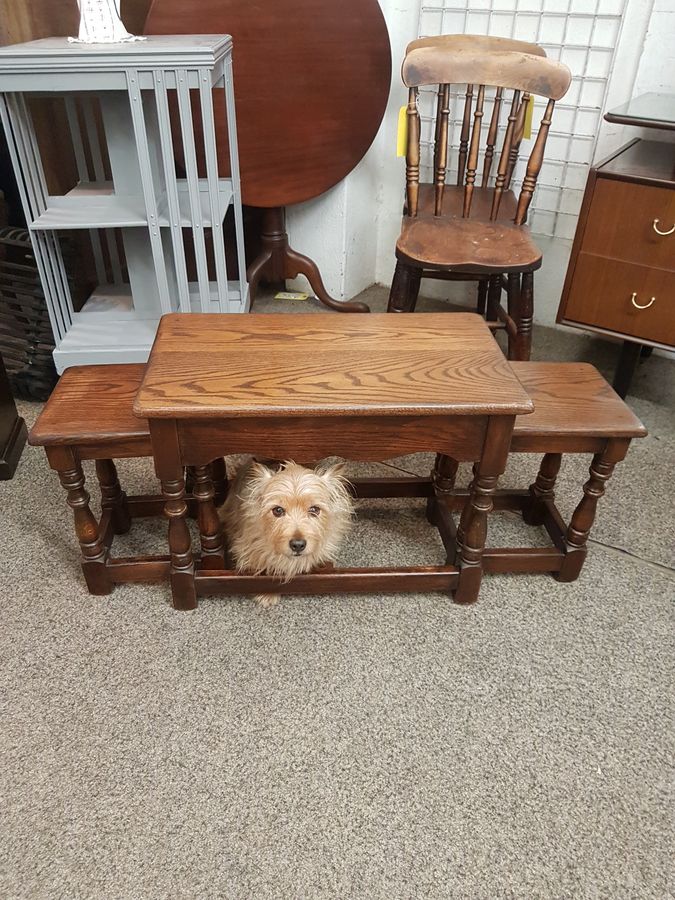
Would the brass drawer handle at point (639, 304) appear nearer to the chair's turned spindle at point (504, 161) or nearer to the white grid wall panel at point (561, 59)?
the chair's turned spindle at point (504, 161)

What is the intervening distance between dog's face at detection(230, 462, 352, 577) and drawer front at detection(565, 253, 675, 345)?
1.02 meters

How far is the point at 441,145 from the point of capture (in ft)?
6.31

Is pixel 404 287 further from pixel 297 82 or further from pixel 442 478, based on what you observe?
pixel 297 82

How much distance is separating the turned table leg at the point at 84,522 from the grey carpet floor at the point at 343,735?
48 mm

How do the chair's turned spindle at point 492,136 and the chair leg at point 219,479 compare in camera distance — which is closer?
the chair leg at point 219,479

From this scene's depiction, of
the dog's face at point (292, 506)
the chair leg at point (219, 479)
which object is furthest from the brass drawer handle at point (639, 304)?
the chair leg at point (219, 479)

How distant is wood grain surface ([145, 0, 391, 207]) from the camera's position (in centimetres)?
209

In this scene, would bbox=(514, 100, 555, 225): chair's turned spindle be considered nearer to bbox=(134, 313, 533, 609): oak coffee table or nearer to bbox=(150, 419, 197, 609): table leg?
bbox=(134, 313, 533, 609): oak coffee table

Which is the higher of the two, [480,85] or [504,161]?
[480,85]

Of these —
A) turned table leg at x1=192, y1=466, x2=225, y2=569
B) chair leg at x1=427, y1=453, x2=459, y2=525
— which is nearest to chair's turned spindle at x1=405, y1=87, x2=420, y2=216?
chair leg at x1=427, y1=453, x2=459, y2=525

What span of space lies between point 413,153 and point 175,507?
1.21 m

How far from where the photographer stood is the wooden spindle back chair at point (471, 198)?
6.04 feet

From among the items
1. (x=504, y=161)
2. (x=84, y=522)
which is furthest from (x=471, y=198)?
(x=84, y=522)

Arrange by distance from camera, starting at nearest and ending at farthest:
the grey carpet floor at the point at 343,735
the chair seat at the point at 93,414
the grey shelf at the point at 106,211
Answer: the grey carpet floor at the point at 343,735 < the chair seat at the point at 93,414 < the grey shelf at the point at 106,211
